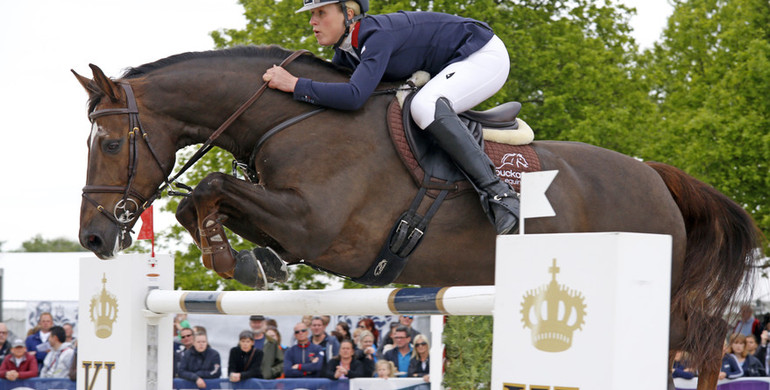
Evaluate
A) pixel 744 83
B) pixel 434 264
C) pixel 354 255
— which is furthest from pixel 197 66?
pixel 744 83

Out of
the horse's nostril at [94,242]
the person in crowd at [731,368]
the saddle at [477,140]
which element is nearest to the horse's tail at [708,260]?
the saddle at [477,140]

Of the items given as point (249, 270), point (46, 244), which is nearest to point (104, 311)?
point (249, 270)

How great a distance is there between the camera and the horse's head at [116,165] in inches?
158

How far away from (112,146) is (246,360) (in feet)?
15.3

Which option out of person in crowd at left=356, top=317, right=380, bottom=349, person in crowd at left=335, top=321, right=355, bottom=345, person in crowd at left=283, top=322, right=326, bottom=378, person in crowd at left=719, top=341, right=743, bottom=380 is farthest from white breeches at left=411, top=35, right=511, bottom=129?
person in crowd at left=356, top=317, right=380, bottom=349

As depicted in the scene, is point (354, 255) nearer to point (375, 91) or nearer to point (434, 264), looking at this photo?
point (434, 264)

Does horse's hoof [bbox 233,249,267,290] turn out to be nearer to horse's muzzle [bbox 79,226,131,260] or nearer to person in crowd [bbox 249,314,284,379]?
horse's muzzle [bbox 79,226,131,260]

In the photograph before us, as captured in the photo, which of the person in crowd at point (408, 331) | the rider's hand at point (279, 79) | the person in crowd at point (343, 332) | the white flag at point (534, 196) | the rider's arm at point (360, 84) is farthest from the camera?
the person in crowd at point (343, 332)

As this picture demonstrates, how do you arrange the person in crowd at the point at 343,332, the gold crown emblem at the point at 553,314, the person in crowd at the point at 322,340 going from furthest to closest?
1. the person in crowd at the point at 343,332
2. the person in crowd at the point at 322,340
3. the gold crown emblem at the point at 553,314

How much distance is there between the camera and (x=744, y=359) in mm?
9602

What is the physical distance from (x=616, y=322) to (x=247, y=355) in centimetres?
645

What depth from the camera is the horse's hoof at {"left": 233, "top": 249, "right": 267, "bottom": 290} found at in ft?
12.8

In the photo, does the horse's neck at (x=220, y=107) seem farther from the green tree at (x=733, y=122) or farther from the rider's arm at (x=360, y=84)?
the green tree at (x=733, y=122)

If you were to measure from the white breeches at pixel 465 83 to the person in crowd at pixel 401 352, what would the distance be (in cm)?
425
